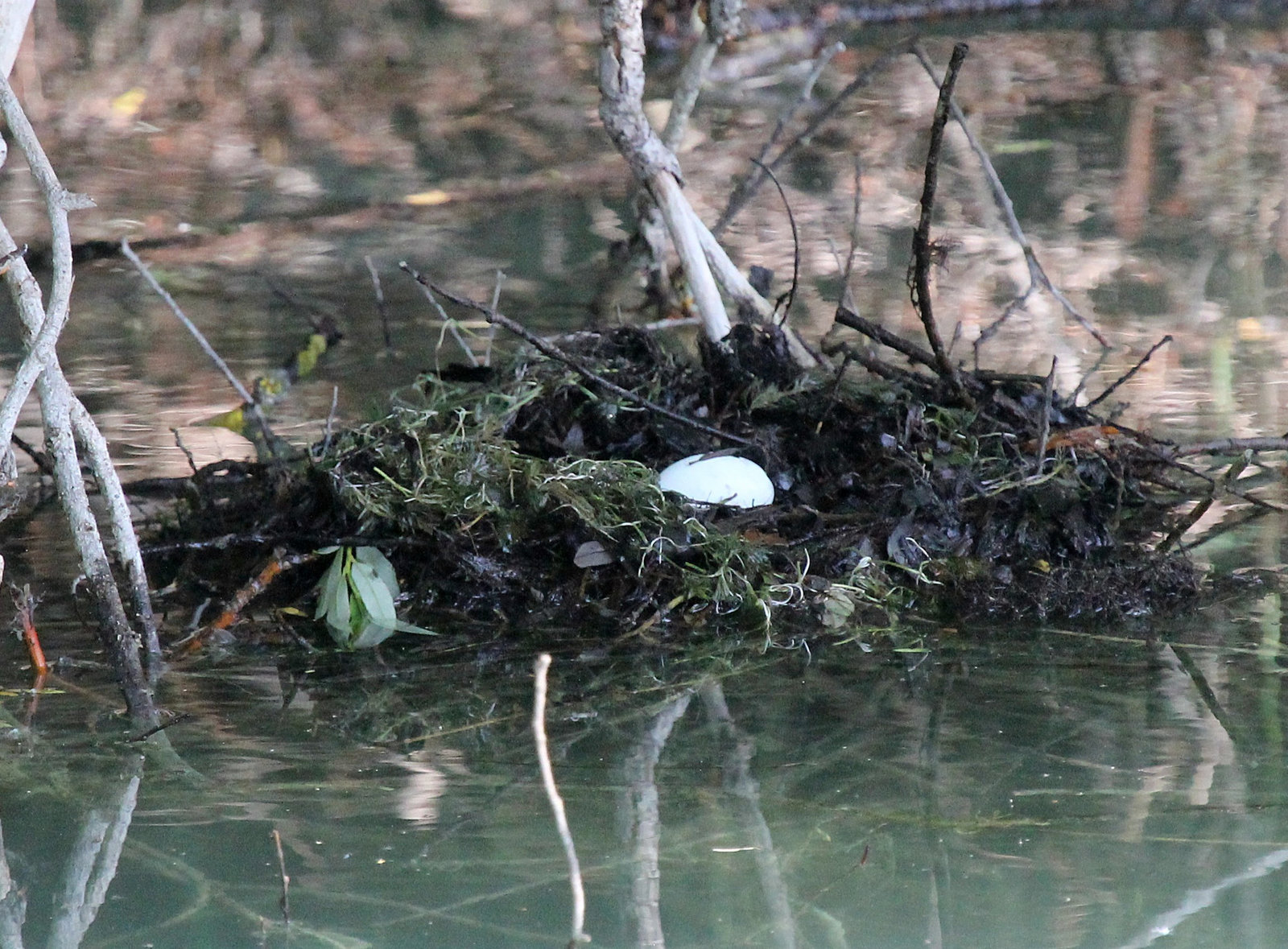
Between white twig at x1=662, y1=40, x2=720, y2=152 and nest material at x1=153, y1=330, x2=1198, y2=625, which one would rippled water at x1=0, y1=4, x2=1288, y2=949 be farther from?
white twig at x1=662, y1=40, x2=720, y2=152

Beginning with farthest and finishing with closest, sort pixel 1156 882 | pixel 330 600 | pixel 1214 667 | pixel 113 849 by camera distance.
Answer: pixel 330 600 < pixel 1214 667 < pixel 113 849 < pixel 1156 882

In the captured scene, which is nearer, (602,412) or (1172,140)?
(602,412)

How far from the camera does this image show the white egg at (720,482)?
9.29ft

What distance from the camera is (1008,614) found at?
8.89 feet

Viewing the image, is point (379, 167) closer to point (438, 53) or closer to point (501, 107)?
point (501, 107)

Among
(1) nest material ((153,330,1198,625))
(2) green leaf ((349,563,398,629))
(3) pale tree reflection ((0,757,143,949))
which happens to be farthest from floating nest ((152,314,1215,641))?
(3) pale tree reflection ((0,757,143,949))

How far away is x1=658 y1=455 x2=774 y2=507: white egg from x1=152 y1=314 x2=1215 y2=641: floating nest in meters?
0.04

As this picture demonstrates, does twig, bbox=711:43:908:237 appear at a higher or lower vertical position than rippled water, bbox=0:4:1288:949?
higher

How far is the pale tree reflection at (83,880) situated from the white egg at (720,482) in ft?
3.80

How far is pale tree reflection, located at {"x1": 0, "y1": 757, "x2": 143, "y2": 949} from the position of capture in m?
1.71

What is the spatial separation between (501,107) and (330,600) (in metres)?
6.52

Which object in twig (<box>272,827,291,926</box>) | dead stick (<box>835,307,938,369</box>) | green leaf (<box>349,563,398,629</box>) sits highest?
dead stick (<box>835,307,938,369</box>)

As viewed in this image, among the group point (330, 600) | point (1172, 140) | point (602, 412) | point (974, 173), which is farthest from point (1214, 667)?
point (1172, 140)

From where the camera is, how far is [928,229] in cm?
265
